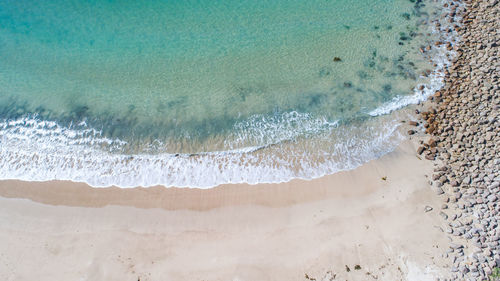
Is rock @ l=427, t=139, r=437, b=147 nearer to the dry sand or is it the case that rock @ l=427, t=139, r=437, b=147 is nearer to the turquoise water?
the dry sand

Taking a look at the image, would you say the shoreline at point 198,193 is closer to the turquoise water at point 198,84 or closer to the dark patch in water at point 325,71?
the turquoise water at point 198,84

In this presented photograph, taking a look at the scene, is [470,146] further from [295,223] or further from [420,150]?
[295,223]

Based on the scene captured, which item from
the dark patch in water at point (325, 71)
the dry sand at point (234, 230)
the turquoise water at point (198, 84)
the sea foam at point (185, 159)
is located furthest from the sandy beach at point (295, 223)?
the dark patch in water at point (325, 71)

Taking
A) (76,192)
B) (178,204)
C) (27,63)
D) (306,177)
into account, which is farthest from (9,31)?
(306,177)

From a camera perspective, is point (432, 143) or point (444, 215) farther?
point (432, 143)

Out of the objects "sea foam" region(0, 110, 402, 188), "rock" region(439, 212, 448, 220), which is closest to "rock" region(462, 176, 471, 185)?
"rock" region(439, 212, 448, 220)

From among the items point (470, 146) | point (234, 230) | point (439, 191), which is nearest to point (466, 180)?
point (439, 191)

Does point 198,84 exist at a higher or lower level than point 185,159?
higher
